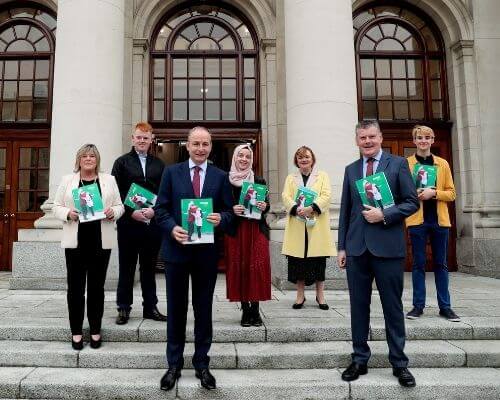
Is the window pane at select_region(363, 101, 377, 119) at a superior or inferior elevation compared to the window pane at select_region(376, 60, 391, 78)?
inferior

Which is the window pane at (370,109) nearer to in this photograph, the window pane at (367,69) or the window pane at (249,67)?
the window pane at (367,69)

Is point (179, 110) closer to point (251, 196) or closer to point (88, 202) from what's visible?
point (251, 196)

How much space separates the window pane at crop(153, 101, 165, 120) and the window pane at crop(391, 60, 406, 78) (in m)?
5.36

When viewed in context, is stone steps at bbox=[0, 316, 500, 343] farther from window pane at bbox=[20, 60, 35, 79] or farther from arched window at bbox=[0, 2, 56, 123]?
window pane at bbox=[20, 60, 35, 79]

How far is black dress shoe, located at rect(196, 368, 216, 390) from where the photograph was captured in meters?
3.52

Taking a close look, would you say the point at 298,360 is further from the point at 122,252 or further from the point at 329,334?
the point at 122,252

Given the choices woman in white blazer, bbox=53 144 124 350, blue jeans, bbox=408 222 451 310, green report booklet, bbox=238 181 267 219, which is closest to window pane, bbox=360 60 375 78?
blue jeans, bbox=408 222 451 310

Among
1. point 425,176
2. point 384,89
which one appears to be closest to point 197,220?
point 425,176

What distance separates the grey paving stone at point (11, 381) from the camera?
3654 millimetres

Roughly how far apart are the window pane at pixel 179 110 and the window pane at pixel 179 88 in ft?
0.46

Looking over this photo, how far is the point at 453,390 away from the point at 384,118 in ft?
24.0

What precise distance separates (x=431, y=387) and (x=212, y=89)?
7813mm

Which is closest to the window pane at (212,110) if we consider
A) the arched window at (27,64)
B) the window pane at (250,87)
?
the window pane at (250,87)

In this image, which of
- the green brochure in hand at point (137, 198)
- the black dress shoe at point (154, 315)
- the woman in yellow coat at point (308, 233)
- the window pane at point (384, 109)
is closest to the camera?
the green brochure in hand at point (137, 198)
